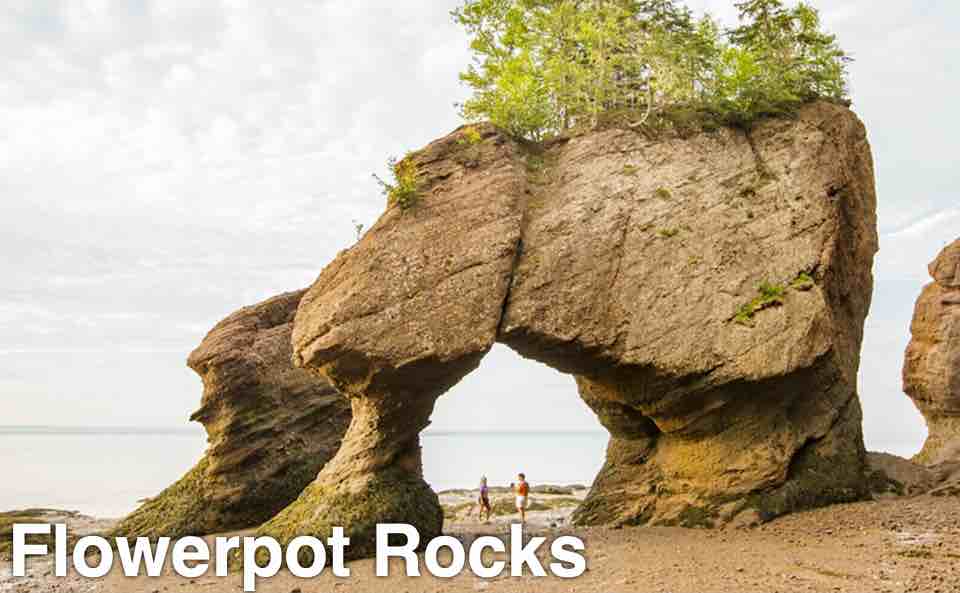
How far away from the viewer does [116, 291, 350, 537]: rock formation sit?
2683 centimetres

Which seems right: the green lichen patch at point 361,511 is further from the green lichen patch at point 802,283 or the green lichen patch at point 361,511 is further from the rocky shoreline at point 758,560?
the green lichen patch at point 802,283

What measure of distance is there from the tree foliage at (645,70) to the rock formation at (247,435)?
1175 cm

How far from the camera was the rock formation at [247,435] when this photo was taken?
26828 mm

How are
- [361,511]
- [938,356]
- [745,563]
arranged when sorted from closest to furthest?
1. [745,563]
2. [361,511]
3. [938,356]

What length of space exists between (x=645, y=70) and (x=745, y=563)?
48.3 ft

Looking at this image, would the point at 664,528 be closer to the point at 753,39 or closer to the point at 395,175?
the point at 395,175

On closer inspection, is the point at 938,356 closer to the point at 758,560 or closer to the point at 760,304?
the point at 760,304

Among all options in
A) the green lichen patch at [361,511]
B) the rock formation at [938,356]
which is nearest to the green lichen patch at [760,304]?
the green lichen patch at [361,511]

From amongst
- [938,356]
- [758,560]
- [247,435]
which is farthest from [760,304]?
[247,435]

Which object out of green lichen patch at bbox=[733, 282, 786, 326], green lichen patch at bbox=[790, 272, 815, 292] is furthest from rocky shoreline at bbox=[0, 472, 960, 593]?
green lichen patch at bbox=[790, 272, 815, 292]

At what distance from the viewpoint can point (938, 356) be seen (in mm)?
31594

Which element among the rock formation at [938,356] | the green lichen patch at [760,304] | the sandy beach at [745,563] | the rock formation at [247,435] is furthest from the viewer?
the rock formation at [938,356]

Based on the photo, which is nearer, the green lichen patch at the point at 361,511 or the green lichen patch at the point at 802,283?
the green lichen patch at the point at 361,511

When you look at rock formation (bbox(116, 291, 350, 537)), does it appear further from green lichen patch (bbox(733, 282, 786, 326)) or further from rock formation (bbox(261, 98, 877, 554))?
green lichen patch (bbox(733, 282, 786, 326))
